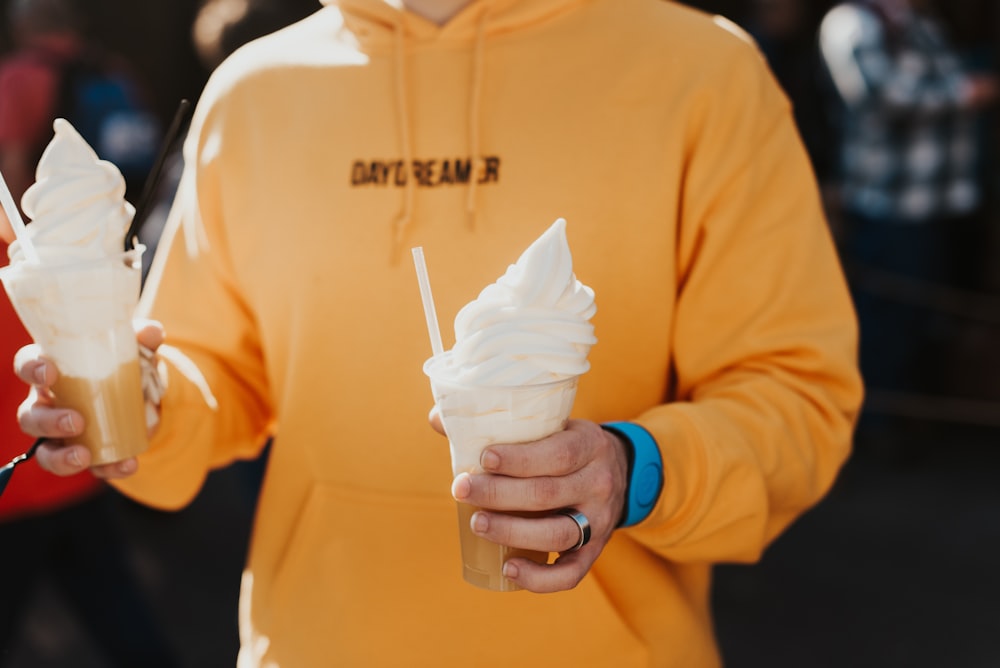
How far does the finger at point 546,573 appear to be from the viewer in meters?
1.27

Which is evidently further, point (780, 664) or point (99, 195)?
point (780, 664)

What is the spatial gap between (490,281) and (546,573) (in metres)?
0.48

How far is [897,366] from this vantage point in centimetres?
520

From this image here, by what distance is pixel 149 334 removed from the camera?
5.31 ft

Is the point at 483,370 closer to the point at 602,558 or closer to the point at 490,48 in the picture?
the point at 602,558

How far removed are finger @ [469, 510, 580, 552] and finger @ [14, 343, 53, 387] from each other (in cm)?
62

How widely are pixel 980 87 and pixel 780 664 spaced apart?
2.66m

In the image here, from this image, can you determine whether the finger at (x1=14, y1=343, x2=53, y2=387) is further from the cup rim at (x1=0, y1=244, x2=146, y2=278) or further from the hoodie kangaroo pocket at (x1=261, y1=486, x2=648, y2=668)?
the hoodie kangaroo pocket at (x1=261, y1=486, x2=648, y2=668)

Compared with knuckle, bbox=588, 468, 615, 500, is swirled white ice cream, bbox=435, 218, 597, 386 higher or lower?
higher

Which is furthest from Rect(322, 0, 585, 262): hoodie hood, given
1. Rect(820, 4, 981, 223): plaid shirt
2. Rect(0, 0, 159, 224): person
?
Rect(820, 4, 981, 223): plaid shirt

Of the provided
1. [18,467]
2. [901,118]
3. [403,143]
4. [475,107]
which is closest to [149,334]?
[403,143]

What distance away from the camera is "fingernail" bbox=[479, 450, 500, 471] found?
Result: 1.23 m

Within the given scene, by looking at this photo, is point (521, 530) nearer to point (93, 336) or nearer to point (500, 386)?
point (500, 386)

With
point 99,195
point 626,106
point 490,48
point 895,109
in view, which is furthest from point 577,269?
point 895,109
